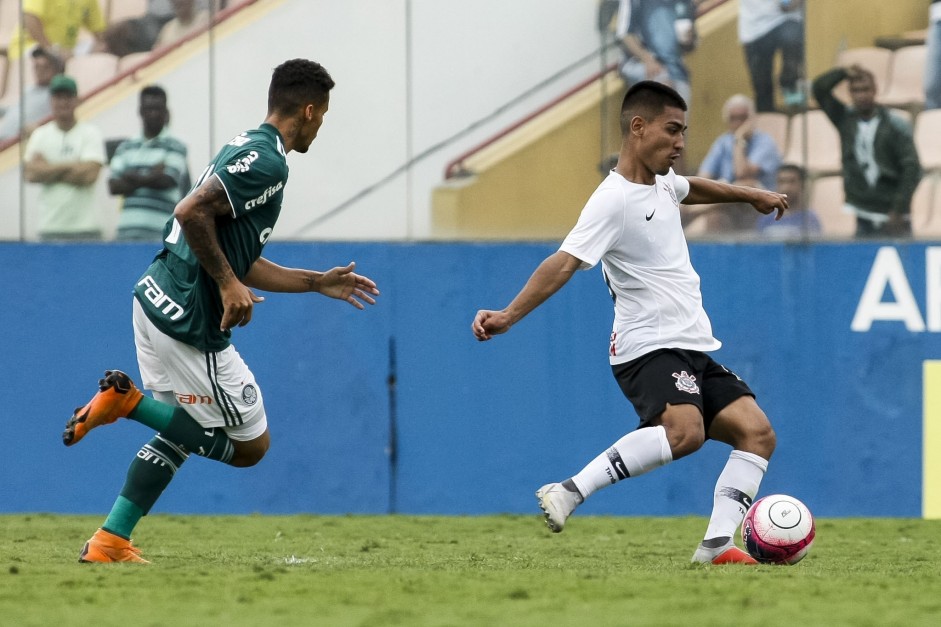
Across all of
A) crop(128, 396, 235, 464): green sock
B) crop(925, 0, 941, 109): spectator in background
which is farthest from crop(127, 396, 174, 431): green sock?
crop(925, 0, 941, 109): spectator in background

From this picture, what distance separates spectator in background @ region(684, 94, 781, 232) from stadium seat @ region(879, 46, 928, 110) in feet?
2.87

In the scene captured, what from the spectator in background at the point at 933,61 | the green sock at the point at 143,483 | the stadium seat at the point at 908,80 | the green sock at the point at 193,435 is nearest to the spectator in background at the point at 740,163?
the stadium seat at the point at 908,80

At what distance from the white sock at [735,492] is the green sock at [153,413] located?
227 cm

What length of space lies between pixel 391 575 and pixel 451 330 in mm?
4707

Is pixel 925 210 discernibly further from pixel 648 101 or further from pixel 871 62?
pixel 648 101

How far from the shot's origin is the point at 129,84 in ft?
34.2

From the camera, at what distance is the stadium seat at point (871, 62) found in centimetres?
1017

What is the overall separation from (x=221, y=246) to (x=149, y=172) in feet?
14.8

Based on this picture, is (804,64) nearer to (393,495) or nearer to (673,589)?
(393,495)

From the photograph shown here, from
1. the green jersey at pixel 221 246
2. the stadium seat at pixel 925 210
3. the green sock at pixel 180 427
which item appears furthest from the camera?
the stadium seat at pixel 925 210

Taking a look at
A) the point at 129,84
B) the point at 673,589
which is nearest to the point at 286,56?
the point at 129,84

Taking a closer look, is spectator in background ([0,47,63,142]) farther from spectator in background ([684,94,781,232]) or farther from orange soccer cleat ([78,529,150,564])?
orange soccer cleat ([78,529,150,564])

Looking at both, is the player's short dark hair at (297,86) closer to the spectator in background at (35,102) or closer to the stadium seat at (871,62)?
the spectator in background at (35,102)

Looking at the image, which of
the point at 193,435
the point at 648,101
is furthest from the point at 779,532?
the point at 193,435
